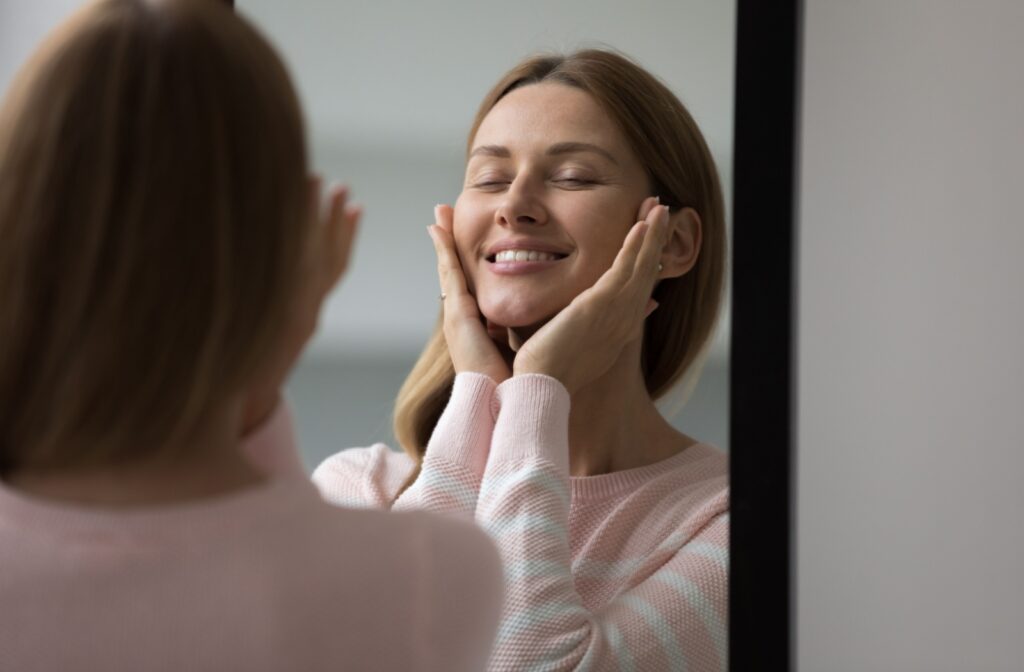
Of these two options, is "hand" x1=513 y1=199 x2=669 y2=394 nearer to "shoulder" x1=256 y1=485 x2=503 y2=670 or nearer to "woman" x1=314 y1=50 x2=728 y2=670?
"woman" x1=314 y1=50 x2=728 y2=670

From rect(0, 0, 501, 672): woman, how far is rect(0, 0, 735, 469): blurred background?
19.1 inches

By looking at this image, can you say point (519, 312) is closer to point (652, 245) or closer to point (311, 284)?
point (652, 245)

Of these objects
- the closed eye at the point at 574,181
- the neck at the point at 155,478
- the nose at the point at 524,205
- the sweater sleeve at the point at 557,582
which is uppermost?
the closed eye at the point at 574,181

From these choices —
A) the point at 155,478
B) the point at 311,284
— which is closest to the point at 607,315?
the point at 311,284

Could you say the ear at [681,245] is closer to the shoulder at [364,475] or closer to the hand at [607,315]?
the hand at [607,315]

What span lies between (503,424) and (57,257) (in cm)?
44

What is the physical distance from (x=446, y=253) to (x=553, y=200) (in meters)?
0.12

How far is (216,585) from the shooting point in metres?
0.67

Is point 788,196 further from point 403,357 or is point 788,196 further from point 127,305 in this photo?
point 127,305

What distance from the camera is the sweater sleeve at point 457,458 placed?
1024mm

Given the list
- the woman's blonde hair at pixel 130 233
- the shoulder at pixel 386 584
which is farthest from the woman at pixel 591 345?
the woman's blonde hair at pixel 130 233

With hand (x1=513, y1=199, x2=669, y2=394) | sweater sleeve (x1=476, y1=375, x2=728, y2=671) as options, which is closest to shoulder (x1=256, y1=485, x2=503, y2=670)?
sweater sleeve (x1=476, y1=375, x2=728, y2=671)

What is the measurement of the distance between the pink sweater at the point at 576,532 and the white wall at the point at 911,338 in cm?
9

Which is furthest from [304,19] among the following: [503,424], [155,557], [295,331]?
[155,557]
